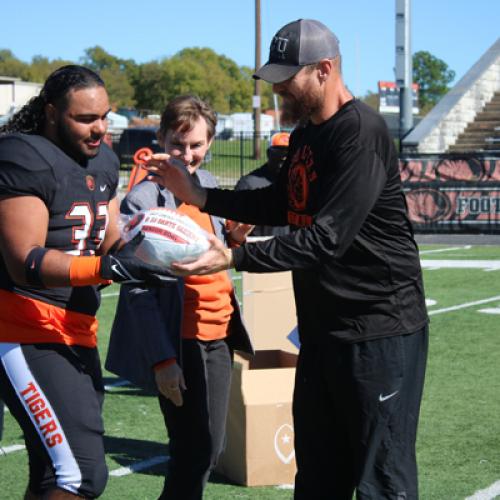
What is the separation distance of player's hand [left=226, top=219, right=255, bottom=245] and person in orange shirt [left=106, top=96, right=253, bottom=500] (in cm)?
15

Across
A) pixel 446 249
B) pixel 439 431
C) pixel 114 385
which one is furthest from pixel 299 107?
pixel 446 249

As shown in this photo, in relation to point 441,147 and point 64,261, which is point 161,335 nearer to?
point 64,261

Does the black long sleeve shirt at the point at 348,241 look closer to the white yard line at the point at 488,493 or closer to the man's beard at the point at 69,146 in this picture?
the man's beard at the point at 69,146

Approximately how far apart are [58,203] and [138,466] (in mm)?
2503

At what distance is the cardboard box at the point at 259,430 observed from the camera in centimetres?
528

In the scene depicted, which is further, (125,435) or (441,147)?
(441,147)

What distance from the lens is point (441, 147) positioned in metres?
27.6

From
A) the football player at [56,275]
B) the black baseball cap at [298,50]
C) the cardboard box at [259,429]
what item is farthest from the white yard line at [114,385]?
the black baseball cap at [298,50]

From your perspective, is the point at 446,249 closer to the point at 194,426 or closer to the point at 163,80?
the point at 194,426

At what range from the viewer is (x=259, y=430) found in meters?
5.28

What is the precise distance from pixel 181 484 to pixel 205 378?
449 mm

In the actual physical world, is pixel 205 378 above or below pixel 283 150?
below

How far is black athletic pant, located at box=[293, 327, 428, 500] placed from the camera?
3543mm

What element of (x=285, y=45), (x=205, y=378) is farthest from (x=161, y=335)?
(x=285, y=45)
